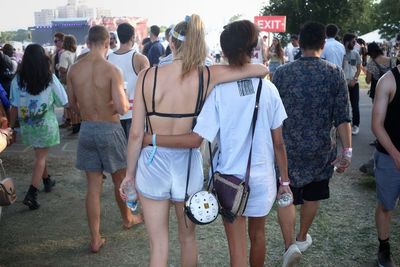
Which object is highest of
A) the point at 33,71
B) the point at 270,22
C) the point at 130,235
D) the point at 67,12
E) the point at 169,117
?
the point at 67,12

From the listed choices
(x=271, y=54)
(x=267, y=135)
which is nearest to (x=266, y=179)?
(x=267, y=135)

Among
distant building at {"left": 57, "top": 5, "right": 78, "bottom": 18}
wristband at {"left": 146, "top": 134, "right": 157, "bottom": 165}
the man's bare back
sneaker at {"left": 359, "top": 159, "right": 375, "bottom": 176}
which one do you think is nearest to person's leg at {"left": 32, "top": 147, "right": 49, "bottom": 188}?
the man's bare back

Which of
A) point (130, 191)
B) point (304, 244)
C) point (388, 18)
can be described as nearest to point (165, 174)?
point (130, 191)

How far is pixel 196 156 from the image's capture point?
266cm

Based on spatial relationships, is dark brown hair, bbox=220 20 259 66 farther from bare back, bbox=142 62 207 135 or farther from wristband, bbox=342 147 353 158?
wristband, bbox=342 147 353 158

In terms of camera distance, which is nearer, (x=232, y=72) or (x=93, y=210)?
(x=232, y=72)

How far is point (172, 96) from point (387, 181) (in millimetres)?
1846

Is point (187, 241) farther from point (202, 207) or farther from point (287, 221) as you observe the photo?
point (287, 221)

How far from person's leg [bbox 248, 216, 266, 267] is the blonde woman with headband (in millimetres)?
456

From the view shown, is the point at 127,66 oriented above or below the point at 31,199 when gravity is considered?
above

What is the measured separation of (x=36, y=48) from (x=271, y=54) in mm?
8762

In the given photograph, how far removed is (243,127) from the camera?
2.46m

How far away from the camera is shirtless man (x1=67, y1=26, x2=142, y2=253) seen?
11.8ft

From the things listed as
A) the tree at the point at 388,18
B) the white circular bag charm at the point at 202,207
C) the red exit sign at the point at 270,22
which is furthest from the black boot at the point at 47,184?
the tree at the point at 388,18
